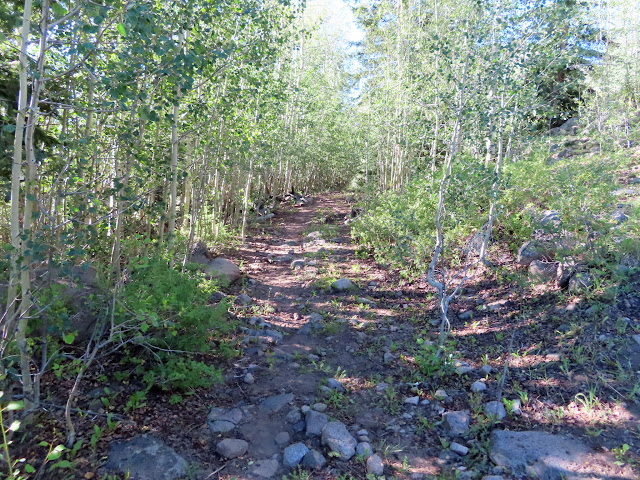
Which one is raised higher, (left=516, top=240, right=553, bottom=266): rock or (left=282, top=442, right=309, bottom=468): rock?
(left=516, top=240, right=553, bottom=266): rock

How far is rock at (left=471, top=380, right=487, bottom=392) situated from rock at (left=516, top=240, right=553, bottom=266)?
3.13 meters

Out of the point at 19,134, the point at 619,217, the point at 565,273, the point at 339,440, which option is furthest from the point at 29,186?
the point at 619,217

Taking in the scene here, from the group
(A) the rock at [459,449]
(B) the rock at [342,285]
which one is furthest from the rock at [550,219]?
(A) the rock at [459,449]

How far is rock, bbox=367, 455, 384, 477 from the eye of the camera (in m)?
3.19

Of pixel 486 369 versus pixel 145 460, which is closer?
pixel 145 460

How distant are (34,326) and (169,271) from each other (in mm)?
1298

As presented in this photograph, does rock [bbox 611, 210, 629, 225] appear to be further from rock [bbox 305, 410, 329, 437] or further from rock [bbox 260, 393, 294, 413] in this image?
rock [bbox 260, 393, 294, 413]

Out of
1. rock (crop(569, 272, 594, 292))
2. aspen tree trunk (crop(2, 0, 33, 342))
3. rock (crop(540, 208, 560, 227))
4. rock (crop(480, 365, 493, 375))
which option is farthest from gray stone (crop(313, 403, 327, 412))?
rock (crop(540, 208, 560, 227))

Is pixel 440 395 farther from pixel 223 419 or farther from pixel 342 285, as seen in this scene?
pixel 342 285

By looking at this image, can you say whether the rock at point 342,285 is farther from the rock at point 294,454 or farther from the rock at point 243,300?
the rock at point 294,454

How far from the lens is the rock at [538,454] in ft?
10.0

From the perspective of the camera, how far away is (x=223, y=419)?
3.71 meters

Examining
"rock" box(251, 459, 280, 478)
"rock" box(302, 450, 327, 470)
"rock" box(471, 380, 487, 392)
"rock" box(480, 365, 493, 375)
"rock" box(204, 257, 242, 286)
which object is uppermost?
"rock" box(204, 257, 242, 286)

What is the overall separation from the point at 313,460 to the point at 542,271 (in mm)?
4938
